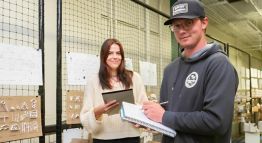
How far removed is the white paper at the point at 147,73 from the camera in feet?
9.42

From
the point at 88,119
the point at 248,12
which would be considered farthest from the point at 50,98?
the point at 248,12

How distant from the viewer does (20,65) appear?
157cm

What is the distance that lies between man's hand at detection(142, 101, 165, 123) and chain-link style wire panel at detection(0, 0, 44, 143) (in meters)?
1.29

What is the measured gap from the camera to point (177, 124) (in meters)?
1.00

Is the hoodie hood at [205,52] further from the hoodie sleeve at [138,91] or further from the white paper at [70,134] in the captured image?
the white paper at [70,134]

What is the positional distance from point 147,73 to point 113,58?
104 centimetres

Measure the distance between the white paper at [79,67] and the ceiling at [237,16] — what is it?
10.3 feet

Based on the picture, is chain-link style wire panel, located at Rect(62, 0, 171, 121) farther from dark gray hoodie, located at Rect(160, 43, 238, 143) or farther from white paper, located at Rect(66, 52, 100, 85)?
dark gray hoodie, located at Rect(160, 43, 238, 143)

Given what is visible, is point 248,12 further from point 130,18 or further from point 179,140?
point 179,140

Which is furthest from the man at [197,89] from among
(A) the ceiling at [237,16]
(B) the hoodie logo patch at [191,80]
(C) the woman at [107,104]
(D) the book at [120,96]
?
(A) the ceiling at [237,16]

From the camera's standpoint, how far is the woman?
180 cm

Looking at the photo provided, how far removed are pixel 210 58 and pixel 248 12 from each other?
187 inches

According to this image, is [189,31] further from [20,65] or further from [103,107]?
[20,65]

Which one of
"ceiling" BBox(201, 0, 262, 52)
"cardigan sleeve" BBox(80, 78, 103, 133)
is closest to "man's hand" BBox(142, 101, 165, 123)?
"cardigan sleeve" BBox(80, 78, 103, 133)
